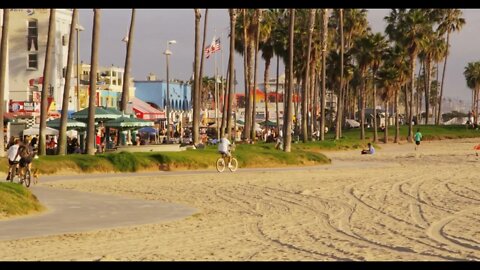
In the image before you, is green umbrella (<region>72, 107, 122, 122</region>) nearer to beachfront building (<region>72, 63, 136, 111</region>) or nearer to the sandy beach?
the sandy beach

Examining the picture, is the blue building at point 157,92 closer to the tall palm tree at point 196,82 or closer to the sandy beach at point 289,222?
the tall palm tree at point 196,82

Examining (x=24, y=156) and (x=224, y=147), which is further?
(x=224, y=147)

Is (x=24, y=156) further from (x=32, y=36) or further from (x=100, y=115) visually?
(x=32, y=36)

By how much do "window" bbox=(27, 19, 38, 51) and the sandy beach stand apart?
43.6 metres

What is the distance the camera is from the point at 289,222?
20453 millimetres

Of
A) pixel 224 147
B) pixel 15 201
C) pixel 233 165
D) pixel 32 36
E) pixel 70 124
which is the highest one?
pixel 32 36

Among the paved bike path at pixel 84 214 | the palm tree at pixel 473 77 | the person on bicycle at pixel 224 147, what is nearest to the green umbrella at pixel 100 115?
the person on bicycle at pixel 224 147

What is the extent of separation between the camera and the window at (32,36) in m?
78.3

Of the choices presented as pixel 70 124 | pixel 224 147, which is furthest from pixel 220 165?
pixel 70 124

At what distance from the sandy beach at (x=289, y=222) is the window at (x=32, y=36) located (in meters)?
43.6

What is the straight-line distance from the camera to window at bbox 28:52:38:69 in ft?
258

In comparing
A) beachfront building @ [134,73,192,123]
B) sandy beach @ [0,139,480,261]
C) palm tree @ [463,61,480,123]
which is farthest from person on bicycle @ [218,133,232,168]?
palm tree @ [463,61,480,123]

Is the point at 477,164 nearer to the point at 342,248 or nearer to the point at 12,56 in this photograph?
the point at 342,248

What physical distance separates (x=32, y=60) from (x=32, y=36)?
1801 mm
